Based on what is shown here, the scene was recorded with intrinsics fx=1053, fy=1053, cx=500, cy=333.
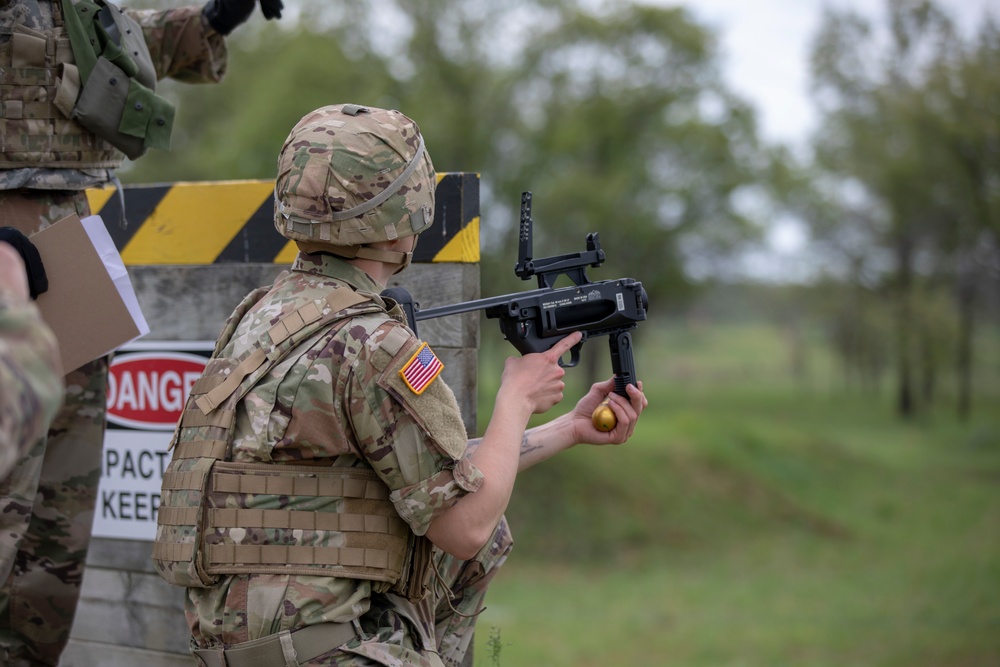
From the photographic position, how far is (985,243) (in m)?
23.0

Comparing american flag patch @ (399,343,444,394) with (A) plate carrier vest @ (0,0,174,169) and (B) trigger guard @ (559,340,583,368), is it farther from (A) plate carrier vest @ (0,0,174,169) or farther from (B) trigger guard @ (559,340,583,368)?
(A) plate carrier vest @ (0,0,174,169)

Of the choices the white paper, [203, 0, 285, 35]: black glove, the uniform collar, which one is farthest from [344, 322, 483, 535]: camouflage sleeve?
[203, 0, 285, 35]: black glove

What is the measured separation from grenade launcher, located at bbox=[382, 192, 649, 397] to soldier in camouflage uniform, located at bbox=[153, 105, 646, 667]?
10.4 inches

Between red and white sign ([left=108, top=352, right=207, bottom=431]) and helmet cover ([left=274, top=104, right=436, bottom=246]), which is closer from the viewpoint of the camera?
helmet cover ([left=274, top=104, right=436, bottom=246])

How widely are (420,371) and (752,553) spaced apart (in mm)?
10841

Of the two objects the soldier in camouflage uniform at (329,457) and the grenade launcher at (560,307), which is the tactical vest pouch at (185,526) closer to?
the soldier in camouflage uniform at (329,457)

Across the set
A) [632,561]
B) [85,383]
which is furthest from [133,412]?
[632,561]

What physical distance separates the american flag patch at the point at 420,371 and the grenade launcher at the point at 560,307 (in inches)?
12.7

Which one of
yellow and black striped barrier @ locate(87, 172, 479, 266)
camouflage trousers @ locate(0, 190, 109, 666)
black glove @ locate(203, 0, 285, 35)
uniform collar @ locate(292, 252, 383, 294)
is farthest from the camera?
yellow and black striped barrier @ locate(87, 172, 479, 266)

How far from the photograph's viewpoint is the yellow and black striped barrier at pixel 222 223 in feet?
11.2

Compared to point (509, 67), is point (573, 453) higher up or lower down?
lower down

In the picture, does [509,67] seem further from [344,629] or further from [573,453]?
[344,629]

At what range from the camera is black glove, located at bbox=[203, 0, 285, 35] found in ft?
10.9

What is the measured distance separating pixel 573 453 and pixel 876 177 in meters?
13.7
